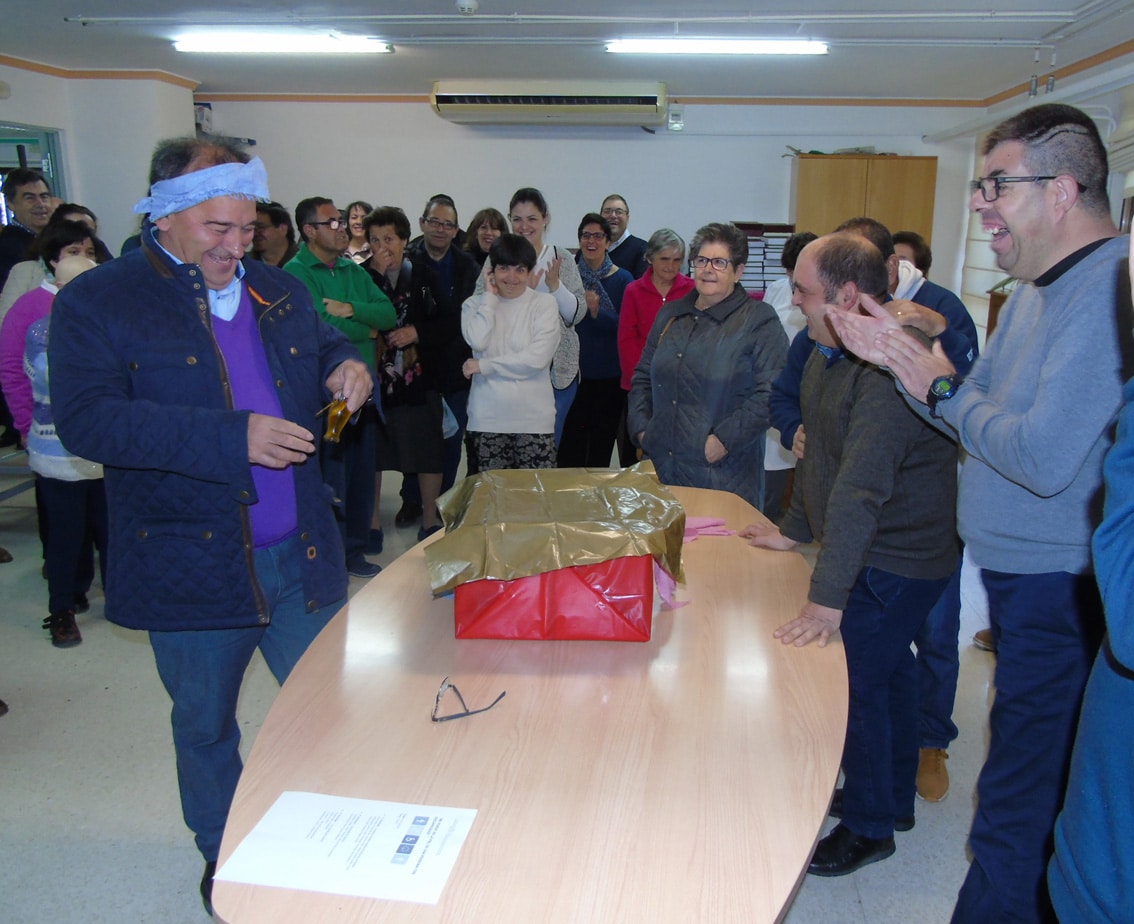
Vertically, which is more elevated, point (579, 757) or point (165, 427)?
point (165, 427)

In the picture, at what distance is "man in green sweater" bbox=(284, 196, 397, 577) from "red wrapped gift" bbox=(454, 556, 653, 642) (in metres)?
2.01

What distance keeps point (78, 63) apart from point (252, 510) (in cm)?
728

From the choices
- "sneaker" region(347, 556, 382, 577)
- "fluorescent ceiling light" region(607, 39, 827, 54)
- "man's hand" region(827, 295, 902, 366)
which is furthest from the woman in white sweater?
"fluorescent ceiling light" region(607, 39, 827, 54)

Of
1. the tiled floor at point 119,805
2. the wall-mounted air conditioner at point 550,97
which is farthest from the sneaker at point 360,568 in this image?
the wall-mounted air conditioner at point 550,97

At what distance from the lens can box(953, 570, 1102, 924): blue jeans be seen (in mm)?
1473

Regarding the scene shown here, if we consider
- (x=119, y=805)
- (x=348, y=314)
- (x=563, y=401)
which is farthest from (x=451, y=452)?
(x=119, y=805)

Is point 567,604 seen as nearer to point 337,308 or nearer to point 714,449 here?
point 714,449

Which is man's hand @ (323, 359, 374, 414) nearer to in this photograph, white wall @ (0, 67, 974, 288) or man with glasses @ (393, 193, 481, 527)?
man with glasses @ (393, 193, 481, 527)

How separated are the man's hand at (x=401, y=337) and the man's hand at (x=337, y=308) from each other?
0.40 m

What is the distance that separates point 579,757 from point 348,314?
2.83 meters

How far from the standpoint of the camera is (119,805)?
235 cm

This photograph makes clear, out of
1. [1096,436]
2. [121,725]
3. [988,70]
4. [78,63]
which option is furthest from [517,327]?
[78,63]

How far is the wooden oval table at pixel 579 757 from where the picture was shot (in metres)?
0.98

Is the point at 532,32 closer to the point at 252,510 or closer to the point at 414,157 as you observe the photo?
the point at 414,157
